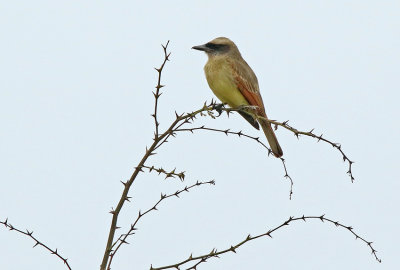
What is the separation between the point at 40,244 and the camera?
9.95ft

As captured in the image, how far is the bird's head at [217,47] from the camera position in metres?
8.07

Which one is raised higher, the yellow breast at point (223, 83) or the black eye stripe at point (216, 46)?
the black eye stripe at point (216, 46)

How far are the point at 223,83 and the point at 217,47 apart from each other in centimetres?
78

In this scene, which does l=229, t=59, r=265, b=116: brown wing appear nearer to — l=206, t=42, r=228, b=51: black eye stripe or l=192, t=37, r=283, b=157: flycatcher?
l=192, t=37, r=283, b=157: flycatcher

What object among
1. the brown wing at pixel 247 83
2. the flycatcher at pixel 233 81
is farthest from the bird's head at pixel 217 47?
the brown wing at pixel 247 83

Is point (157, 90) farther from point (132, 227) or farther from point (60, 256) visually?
point (60, 256)

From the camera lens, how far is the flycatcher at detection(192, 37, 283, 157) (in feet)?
24.4

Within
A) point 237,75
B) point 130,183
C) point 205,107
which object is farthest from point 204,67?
point 130,183

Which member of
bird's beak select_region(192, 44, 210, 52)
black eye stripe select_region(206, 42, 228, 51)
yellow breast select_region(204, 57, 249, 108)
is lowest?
yellow breast select_region(204, 57, 249, 108)

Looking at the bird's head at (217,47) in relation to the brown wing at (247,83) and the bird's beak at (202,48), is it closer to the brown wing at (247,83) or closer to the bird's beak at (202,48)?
the bird's beak at (202,48)

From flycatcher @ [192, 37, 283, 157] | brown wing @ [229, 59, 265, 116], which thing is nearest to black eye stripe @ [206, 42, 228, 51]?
flycatcher @ [192, 37, 283, 157]

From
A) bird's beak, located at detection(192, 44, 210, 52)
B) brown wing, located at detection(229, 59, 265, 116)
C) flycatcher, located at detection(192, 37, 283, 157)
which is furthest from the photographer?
bird's beak, located at detection(192, 44, 210, 52)

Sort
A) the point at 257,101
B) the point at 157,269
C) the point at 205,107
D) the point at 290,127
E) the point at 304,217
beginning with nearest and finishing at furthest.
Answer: the point at 157,269 < the point at 304,217 < the point at 290,127 < the point at 205,107 < the point at 257,101

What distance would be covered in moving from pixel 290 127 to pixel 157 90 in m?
0.83
